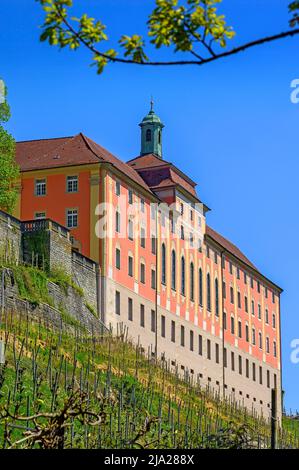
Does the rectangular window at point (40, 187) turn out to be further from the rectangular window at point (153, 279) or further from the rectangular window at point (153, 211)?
the rectangular window at point (153, 279)

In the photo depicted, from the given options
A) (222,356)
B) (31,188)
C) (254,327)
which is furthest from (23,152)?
(254,327)

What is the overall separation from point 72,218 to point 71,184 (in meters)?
2.25

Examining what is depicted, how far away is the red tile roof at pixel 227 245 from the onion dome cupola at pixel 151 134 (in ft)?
23.8

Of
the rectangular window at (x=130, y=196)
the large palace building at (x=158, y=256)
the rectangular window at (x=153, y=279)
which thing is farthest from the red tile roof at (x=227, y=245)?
the rectangular window at (x=130, y=196)

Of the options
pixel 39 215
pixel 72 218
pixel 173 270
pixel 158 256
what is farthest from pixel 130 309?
pixel 173 270

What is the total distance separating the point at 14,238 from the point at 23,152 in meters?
16.3

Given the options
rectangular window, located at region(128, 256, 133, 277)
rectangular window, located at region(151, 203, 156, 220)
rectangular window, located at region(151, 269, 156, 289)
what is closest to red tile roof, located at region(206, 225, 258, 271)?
rectangular window, located at region(151, 203, 156, 220)

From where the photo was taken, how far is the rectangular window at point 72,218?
61281 millimetres

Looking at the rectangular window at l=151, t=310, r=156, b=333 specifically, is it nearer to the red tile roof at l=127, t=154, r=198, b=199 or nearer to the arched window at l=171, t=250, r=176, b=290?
the arched window at l=171, t=250, r=176, b=290

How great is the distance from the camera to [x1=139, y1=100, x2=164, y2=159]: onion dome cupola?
8381 cm

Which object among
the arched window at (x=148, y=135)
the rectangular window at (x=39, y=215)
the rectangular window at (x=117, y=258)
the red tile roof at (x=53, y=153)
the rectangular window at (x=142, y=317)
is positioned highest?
the arched window at (x=148, y=135)

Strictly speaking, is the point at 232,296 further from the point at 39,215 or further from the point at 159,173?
the point at 39,215

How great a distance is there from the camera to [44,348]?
128ft
